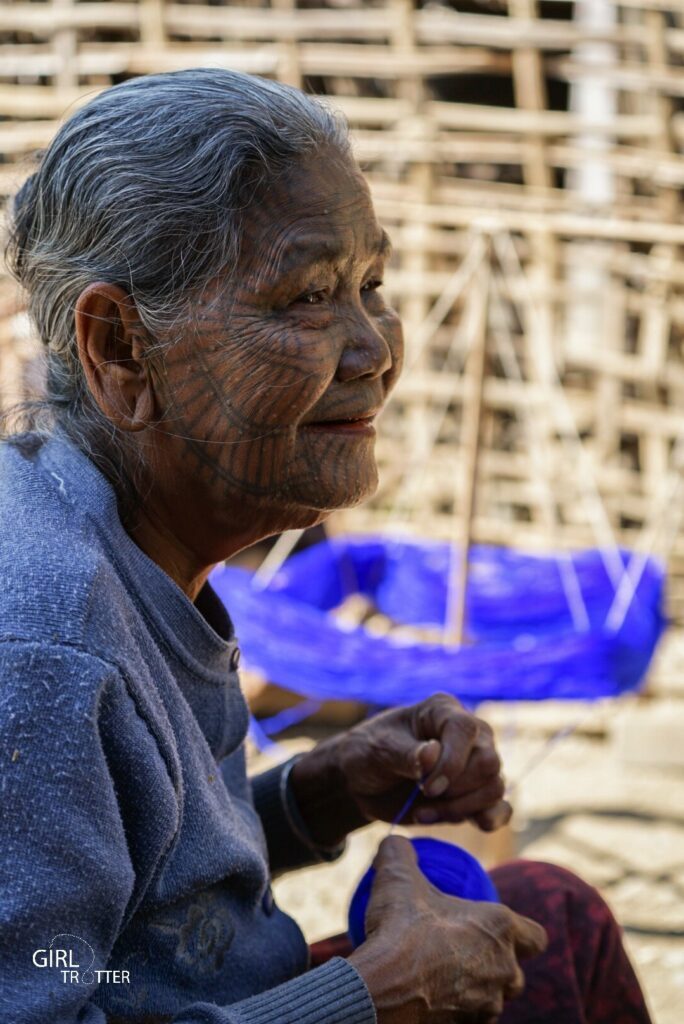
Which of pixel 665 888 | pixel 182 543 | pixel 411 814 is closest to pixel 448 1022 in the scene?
pixel 411 814

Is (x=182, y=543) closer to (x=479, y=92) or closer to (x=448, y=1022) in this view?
(x=448, y=1022)

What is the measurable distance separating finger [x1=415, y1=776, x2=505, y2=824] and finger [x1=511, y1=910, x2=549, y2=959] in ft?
0.73

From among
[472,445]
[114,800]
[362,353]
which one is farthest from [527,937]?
[472,445]

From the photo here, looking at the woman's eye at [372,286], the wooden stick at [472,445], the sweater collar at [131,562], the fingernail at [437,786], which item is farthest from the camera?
the wooden stick at [472,445]

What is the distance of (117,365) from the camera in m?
1.26

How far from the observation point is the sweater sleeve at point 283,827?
5.55 feet

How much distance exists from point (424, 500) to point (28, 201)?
4040 millimetres

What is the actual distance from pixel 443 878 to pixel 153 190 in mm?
879

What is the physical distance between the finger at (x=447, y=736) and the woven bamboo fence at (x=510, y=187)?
8.91ft

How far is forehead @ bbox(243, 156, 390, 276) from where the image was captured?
124 cm

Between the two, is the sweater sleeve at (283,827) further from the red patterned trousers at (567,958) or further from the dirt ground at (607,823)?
the dirt ground at (607,823)

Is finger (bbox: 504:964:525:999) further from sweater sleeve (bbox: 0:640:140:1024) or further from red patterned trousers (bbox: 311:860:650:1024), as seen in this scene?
A: sweater sleeve (bbox: 0:640:140:1024)

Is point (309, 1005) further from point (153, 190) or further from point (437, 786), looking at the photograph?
point (153, 190)

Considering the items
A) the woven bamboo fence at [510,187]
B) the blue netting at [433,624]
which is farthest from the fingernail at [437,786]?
the woven bamboo fence at [510,187]
